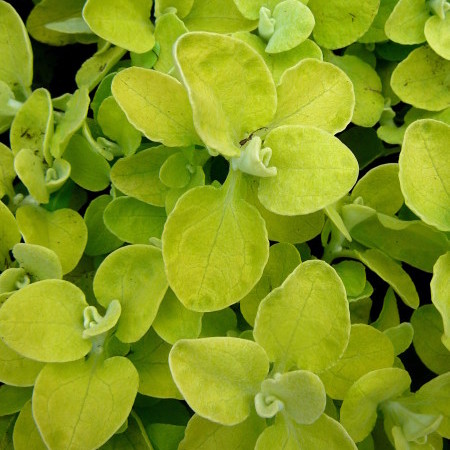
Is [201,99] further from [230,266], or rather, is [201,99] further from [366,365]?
[366,365]

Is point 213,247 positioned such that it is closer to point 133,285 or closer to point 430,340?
point 133,285

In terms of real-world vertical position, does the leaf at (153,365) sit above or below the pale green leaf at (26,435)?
above

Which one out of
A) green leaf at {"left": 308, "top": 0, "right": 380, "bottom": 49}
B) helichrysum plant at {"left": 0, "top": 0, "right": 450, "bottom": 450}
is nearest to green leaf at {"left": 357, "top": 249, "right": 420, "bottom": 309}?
helichrysum plant at {"left": 0, "top": 0, "right": 450, "bottom": 450}

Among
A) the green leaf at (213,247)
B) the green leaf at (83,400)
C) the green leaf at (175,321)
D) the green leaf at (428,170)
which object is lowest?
the green leaf at (83,400)

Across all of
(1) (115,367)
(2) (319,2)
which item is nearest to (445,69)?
(2) (319,2)

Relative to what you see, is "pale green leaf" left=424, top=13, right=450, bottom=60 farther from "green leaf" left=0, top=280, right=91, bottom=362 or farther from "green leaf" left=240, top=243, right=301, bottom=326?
"green leaf" left=0, top=280, right=91, bottom=362

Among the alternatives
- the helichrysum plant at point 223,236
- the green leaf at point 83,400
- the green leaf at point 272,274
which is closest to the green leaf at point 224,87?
the helichrysum plant at point 223,236

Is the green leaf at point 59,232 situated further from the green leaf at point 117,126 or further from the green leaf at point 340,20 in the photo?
the green leaf at point 340,20

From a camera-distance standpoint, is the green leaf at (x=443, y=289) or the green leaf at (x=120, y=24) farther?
the green leaf at (x=120, y=24)
